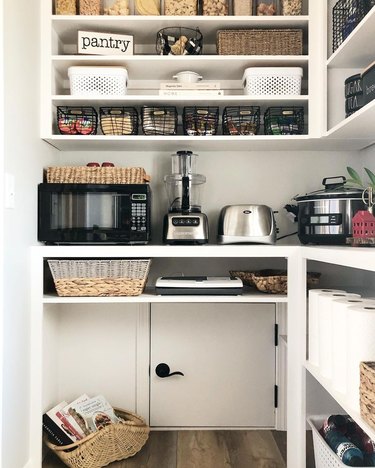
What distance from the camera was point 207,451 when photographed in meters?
2.21

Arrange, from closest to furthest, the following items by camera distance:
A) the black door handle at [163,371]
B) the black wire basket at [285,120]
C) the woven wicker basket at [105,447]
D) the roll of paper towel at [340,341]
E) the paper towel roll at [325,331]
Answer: the roll of paper towel at [340,341], the paper towel roll at [325,331], the woven wicker basket at [105,447], the black wire basket at [285,120], the black door handle at [163,371]

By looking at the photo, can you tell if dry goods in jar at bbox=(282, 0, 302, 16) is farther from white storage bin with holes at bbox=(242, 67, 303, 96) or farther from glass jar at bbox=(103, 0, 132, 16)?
glass jar at bbox=(103, 0, 132, 16)

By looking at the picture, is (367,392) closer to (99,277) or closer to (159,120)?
(99,277)

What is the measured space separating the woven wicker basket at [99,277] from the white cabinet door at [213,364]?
0.40 metres

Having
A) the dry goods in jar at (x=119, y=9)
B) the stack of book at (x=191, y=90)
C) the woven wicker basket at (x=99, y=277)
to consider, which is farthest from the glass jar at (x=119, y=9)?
the woven wicker basket at (x=99, y=277)

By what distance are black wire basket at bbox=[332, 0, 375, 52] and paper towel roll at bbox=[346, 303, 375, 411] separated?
107cm

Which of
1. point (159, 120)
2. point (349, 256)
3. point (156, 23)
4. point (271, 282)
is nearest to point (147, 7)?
point (156, 23)

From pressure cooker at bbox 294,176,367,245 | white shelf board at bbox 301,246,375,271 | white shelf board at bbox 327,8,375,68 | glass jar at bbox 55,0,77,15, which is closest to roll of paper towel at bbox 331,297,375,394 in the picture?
white shelf board at bbox 301,246,375,271

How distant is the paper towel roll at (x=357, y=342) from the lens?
53.1 inches

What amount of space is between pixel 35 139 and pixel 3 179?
472 millimetres

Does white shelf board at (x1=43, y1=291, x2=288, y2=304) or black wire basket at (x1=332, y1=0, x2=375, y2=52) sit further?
white shelf board at (x1=43, y1=291, x2=288, y2=304)

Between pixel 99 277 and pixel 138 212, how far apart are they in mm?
328

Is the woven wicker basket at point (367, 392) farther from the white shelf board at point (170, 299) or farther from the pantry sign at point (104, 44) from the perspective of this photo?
the pantry sign at point (104, 44)

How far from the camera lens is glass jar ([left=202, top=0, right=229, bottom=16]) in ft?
7.31
